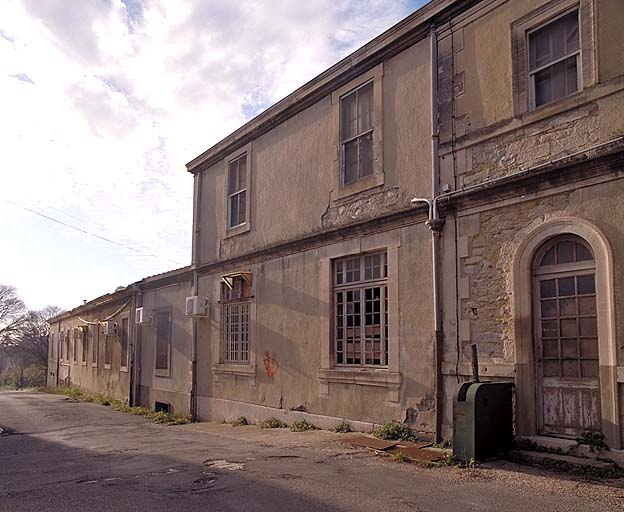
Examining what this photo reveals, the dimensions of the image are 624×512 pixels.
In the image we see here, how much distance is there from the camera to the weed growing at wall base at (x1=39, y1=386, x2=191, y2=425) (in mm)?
15884

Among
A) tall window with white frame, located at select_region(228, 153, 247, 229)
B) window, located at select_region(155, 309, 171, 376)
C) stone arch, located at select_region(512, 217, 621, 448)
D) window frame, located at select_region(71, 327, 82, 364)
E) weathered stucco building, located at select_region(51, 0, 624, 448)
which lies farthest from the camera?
window frame, located at select_region(71, 327, 82, 364)

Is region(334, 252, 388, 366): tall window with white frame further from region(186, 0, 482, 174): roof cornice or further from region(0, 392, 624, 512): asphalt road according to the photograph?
region(186, 0, 482, 174): roof cornice

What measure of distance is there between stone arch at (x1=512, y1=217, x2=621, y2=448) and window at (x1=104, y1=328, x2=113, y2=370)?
19.4 m

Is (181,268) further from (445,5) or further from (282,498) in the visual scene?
(282,498)

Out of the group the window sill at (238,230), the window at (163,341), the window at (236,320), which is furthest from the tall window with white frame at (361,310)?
the window at (163,341)

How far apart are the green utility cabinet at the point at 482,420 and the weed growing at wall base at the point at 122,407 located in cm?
952

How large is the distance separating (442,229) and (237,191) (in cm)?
724

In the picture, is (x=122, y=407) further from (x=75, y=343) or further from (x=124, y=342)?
(x=75, y=343)

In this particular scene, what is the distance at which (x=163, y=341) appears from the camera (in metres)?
18.5

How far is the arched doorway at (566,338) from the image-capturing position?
7219 millimetres

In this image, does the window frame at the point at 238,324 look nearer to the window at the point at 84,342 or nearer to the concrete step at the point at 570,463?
the concrete step at the point at 570,463

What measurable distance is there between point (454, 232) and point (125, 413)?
43.4ft

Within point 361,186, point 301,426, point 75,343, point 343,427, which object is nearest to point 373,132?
point 361,186

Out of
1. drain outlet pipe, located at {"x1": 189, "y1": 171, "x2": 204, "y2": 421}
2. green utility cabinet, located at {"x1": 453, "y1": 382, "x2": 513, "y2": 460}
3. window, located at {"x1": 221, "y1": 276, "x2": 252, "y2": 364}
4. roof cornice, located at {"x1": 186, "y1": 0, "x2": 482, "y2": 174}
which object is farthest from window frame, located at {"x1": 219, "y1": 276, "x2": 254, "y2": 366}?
green utility cabinet, located at {"x1": 453, "y1": 382, "x2": 513, "y2": 460}
